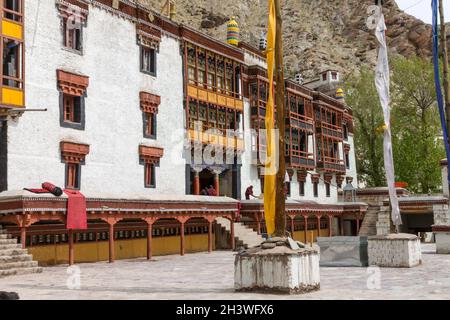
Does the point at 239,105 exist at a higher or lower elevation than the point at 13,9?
lower

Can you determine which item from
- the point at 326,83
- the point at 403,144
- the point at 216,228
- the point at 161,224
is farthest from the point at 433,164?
the point at 161,224

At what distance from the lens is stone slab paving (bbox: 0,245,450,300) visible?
39.5 ft

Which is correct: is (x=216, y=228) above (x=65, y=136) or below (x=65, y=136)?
below

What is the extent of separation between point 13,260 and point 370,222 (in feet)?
117

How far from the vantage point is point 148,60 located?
1230 inches

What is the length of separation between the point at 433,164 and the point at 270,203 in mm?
45838

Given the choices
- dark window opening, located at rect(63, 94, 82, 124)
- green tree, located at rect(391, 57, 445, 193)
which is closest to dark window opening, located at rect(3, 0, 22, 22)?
dark window opening, located at rect(63, 94, 82, 124)

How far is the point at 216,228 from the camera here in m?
33.2

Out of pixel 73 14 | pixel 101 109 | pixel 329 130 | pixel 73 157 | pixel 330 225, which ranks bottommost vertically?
pixel 330 225

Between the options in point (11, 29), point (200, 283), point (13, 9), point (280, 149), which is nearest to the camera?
point (280, 149)

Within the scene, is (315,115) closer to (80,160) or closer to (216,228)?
(216,228)

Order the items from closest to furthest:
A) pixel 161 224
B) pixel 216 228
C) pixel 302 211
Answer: pixel 161 224
pixel 216 228
pixel 302 211

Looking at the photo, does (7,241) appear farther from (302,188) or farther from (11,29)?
(302,188)

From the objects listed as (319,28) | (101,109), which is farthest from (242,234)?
(319,28)
